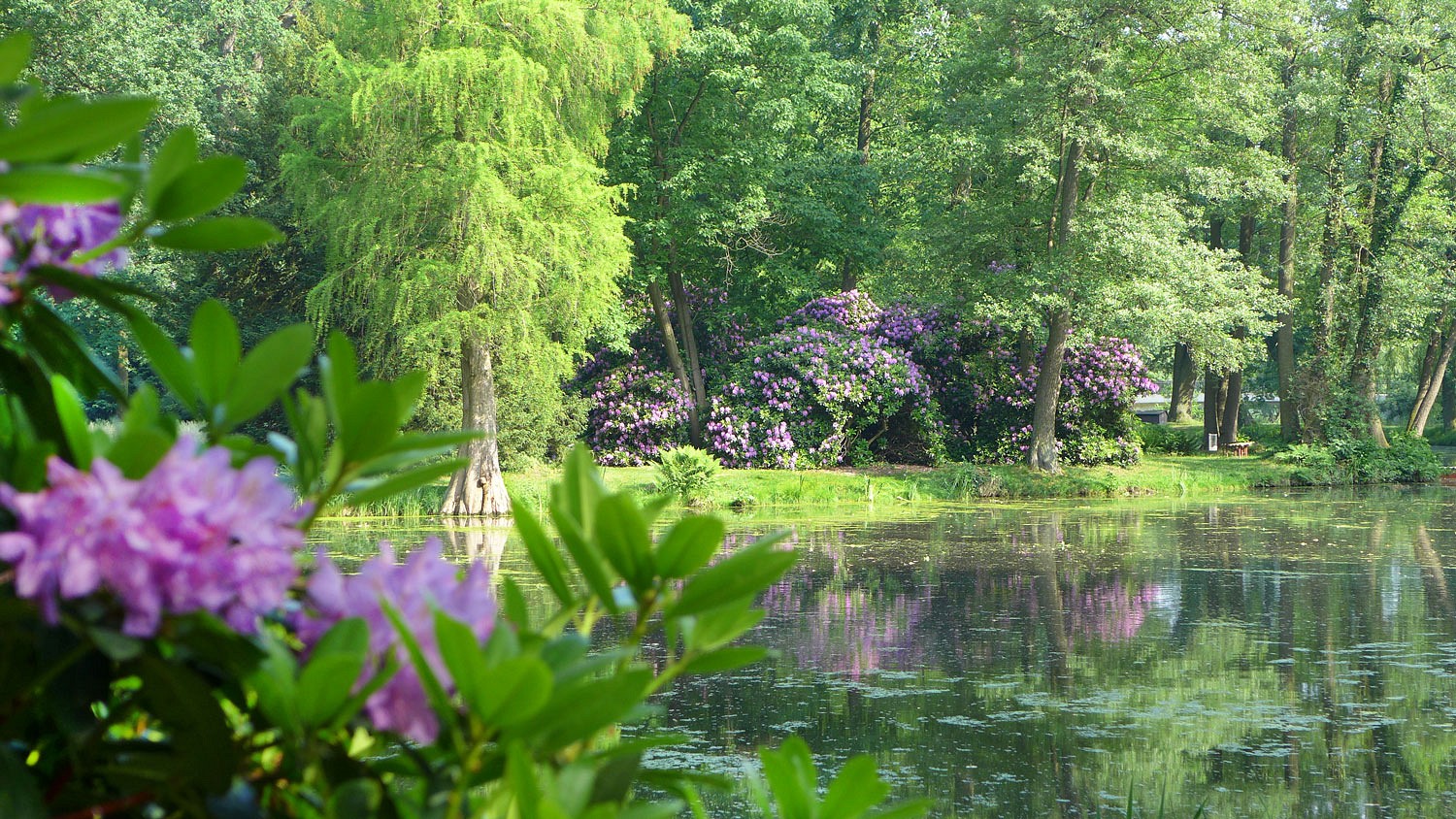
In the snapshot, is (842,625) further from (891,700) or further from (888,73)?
(888,73)

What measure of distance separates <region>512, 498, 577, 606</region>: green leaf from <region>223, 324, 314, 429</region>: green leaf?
0.52 feet

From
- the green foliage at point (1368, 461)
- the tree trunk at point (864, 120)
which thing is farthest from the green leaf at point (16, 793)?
the tree trunk at point (864, 120)

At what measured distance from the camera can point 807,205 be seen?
19906mm

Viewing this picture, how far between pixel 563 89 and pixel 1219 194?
28.9 ft

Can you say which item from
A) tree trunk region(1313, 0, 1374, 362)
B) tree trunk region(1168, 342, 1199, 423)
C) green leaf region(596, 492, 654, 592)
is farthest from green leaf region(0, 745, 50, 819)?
tree trunk region(1168, 342, 1199, 423)

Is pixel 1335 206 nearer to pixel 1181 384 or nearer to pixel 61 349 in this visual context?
pixel 1181 384

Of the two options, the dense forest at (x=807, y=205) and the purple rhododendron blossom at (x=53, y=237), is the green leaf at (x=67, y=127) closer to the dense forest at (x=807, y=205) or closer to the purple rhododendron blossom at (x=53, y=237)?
the purple rhododendron blossom at (x=53, y=237)

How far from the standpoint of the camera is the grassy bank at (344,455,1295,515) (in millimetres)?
15422

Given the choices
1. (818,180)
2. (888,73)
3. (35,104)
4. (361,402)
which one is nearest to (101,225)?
(35,104)

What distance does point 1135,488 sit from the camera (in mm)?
18219

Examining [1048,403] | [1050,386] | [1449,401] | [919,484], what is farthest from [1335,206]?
[1449,401]

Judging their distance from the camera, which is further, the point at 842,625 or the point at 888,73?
the point at 888,73

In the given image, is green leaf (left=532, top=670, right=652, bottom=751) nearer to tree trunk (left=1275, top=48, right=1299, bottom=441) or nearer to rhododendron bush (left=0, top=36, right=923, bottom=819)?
rhododendron bush (left=0, top=36, right=923, bottom=819)

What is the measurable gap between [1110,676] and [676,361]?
14.4 meters
